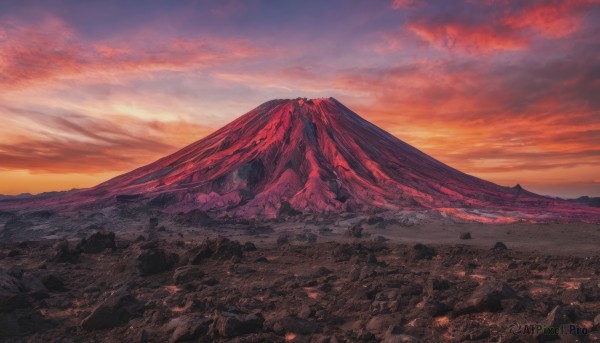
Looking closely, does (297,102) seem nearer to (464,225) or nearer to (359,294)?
(464,225)

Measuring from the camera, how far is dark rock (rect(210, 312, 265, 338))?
718 centimetres

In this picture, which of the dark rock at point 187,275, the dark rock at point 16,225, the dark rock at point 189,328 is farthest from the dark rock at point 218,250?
the dark rock at point 16,225

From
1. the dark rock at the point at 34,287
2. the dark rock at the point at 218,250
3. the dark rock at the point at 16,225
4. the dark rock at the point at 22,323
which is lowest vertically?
the dark rock at the point at 22,323

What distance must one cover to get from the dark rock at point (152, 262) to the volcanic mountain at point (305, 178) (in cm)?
1667

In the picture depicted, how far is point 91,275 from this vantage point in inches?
517

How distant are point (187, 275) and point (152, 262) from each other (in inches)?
62.5

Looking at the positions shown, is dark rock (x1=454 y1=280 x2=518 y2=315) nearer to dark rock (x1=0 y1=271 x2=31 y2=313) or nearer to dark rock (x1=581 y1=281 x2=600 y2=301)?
dark rock (x1=581 y1=281 x2=600 y2=301)

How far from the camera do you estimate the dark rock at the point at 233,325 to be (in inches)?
283

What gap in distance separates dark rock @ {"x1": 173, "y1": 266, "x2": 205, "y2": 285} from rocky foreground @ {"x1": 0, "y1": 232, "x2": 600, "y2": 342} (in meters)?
0.03

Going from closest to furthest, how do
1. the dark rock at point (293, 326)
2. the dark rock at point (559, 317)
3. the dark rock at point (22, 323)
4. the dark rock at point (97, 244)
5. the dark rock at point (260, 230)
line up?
1. the dark rock at point (559, 317)
2. the dark rock at point (293, 326)
3. the dark rock at point (22, 323)
4. the dark rock at point (97, 244)
5. the dark rock at point (260, 230)

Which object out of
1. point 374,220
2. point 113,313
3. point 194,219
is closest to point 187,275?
point 113,313

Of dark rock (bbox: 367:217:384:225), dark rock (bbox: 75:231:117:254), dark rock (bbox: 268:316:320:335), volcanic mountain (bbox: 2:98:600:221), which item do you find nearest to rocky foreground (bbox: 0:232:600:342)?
dark rock (bbox: 268:316:320:335)

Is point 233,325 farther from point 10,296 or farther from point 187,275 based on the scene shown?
point 10,296

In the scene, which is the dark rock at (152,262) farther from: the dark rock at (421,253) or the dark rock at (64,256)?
the dark rock at (421,253)
